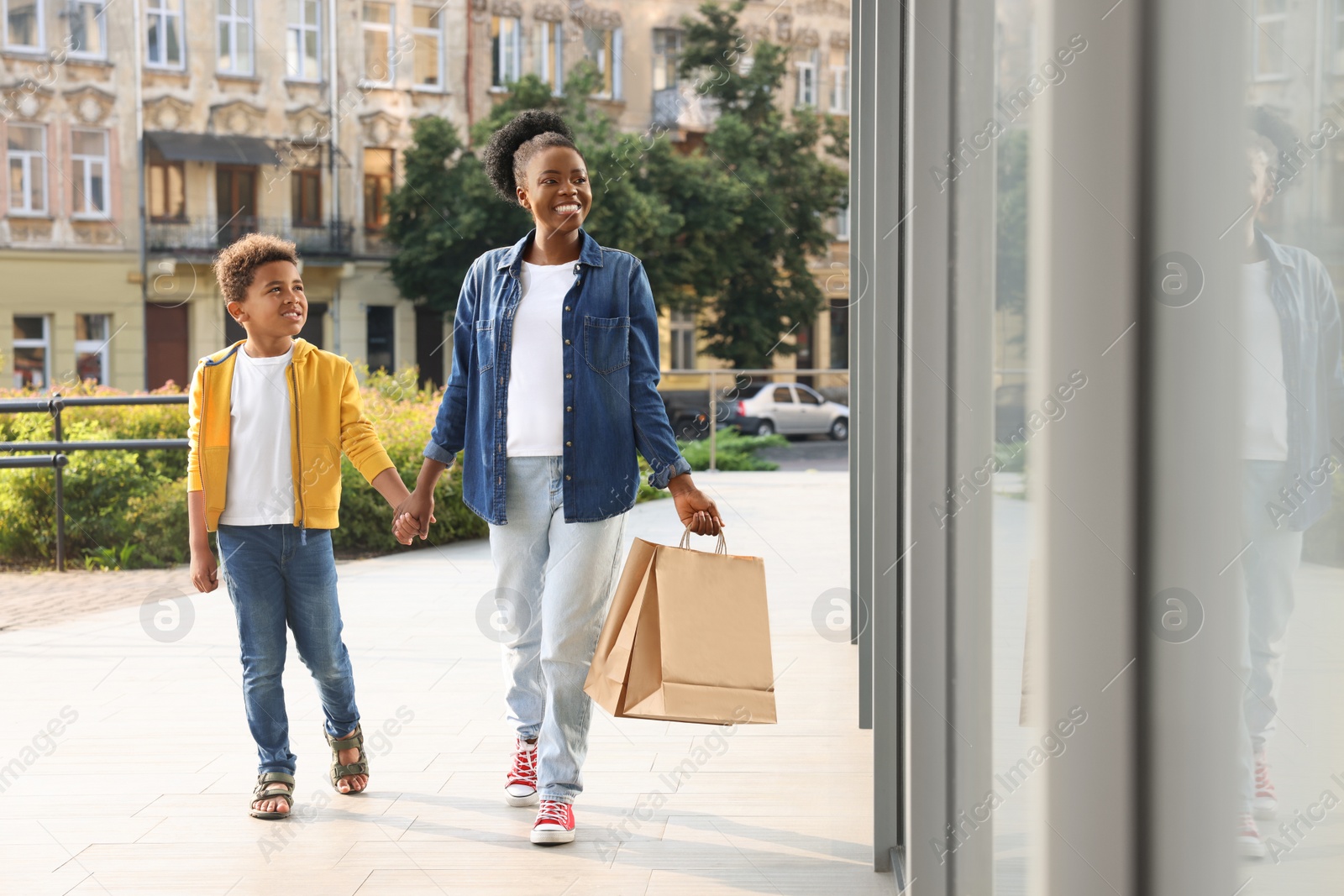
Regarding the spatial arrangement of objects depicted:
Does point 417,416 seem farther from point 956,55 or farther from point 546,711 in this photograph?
point 956,55

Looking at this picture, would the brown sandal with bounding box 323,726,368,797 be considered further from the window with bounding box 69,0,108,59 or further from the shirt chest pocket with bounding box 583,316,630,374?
the window with bounding box 69,0,108,59

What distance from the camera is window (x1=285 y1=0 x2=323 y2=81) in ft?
92.7

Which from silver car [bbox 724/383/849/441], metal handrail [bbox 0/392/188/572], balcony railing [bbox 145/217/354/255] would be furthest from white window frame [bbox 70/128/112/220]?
metal handrail [bbox 0/392/188/572]

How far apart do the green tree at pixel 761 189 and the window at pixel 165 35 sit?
10.9 meters

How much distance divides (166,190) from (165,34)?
3119 mm

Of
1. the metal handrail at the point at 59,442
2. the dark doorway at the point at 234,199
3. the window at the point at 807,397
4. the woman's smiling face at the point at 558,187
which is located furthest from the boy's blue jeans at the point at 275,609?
the dark doorway at the point at 234,199

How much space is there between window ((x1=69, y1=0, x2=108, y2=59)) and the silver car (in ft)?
48.1

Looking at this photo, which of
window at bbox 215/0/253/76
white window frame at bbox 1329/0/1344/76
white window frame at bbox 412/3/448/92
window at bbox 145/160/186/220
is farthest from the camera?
white window frame at bbox 412/3/448/92

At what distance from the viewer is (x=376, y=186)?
95.8 feet

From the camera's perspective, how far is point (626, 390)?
316 centimetres

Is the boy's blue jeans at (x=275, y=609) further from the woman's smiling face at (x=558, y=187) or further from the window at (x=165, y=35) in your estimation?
the window at (x=165, y=35)

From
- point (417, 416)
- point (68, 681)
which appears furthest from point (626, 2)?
point (68, 681)

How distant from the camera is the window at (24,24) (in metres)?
26.1

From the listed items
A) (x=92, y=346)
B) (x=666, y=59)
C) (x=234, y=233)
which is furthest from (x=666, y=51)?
(x=92, y=346)
